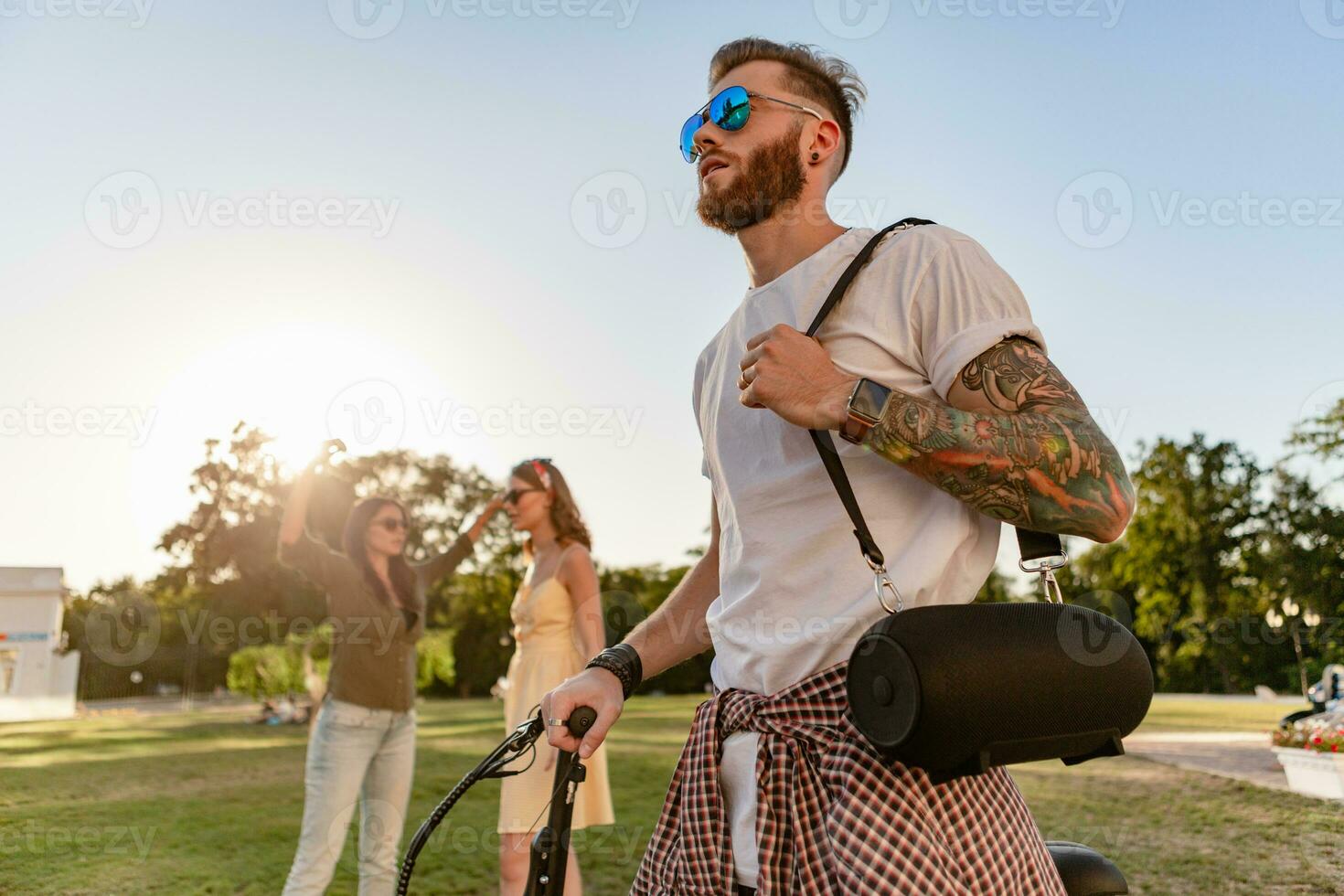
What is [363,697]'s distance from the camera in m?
5.53

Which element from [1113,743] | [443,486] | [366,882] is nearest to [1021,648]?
[1113,743]

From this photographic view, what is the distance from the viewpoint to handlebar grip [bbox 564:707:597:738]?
5.05 feet

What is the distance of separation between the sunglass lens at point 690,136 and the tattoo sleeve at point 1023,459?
0.88 m

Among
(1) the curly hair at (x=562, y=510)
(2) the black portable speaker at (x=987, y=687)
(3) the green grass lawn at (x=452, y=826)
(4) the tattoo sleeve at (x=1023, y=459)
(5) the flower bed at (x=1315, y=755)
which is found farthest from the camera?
(5) the flower bed at (x=1315, y=755)

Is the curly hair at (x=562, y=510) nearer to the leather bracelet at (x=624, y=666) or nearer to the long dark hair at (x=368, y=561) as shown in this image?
the long dark hair at (x=368, y=561)

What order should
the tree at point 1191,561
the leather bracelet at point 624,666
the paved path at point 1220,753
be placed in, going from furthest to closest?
the tree at point 1191,561 → the paved path at point 1220,753 → the leather bracelet at point 624,666

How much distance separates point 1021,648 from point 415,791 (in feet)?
40.8

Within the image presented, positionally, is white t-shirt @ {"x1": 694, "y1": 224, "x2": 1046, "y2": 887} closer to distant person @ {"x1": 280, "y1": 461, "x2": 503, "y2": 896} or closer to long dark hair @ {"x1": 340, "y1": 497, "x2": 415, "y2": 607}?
distant person @ {"x1": 280, "y1": 461, "x2": 503, "y2": 896}

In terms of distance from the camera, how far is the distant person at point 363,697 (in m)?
5.20

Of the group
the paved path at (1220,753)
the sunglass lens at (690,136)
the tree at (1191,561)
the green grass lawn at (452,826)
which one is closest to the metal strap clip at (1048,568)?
the sunglass lens at (690,136)

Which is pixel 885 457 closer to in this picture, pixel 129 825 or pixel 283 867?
pixel 283 867

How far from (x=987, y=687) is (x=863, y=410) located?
15.0 inches

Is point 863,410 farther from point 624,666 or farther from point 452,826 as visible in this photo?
point 452,826

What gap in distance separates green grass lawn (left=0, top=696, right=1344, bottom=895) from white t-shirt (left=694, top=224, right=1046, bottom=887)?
6.03m
